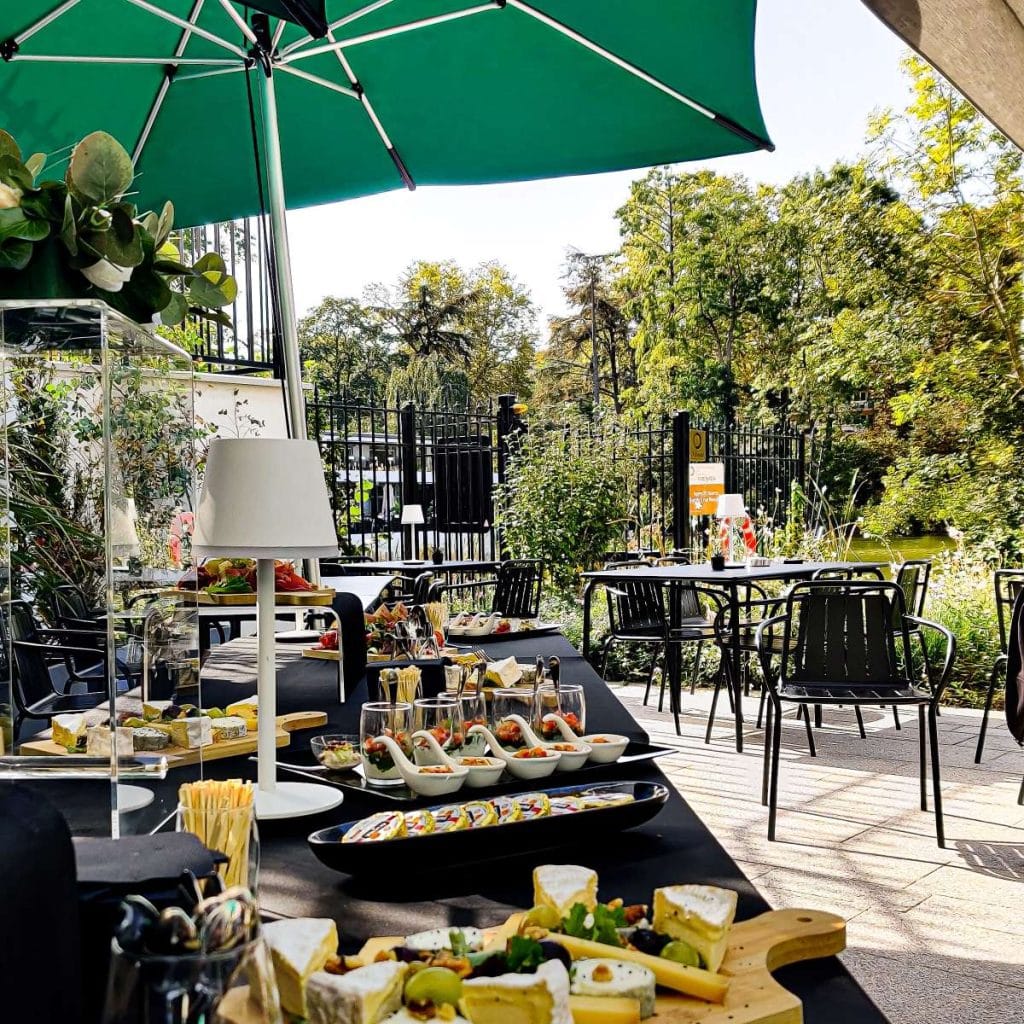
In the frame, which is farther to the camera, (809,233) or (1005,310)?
(809,233)

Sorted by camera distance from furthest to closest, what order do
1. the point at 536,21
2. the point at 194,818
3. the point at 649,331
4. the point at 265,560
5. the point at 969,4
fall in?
the point at 649,331, the point at 536,21, the point at 969,4, the point at 265,560, the point at 194,818

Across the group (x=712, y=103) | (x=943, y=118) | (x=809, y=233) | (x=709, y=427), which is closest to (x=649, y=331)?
(x=809, y=233)

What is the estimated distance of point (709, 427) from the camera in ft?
Answer: 35.0

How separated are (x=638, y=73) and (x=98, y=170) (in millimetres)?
2691

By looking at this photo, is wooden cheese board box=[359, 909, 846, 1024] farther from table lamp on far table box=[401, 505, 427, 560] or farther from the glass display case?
table lamp on far table box=[401, 505, 427, 560]

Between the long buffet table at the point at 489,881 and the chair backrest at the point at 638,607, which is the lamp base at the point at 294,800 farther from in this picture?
the chair backrest at the point at 638,607

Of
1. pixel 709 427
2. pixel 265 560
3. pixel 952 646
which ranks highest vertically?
pixel 709 427

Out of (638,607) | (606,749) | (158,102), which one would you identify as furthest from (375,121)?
(638,607)

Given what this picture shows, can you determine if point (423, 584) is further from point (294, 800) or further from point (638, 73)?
point (294, 800)

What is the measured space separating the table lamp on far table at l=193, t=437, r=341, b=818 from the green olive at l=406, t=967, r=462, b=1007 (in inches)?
26.2

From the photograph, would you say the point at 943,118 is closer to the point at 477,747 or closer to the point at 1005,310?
the point at 1005,310

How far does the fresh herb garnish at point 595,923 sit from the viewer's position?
0.86 m

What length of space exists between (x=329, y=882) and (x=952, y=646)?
324 centimetres

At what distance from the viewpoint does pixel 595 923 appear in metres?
0.87
